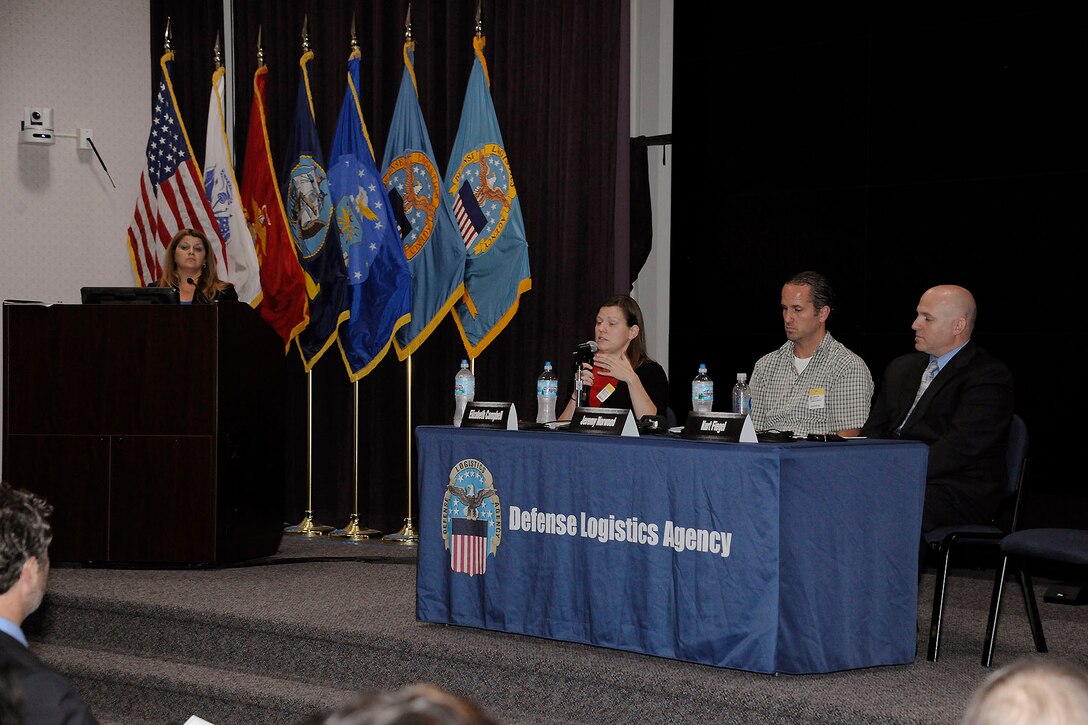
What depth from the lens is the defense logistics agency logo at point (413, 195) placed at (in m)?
6.60

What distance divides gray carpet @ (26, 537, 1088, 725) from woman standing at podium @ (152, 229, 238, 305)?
1.33 m

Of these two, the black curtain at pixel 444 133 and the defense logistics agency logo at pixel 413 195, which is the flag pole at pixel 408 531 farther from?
the defense logistics agency logo at pixel 413 195

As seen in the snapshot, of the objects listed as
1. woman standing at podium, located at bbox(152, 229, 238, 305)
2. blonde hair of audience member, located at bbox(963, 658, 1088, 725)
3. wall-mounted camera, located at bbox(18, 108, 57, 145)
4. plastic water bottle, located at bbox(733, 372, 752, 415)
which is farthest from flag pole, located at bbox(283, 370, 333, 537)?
blonde hair of audience member, located at bbox(963, 658, 1088, 725)

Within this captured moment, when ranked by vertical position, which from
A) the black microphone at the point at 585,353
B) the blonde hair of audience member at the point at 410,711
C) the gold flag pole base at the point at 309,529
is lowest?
the gold flag pole base at the point at 309,529

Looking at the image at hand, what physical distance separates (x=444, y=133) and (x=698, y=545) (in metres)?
3.96

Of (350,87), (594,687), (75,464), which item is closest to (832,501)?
(594,687)

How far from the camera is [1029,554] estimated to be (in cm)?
362

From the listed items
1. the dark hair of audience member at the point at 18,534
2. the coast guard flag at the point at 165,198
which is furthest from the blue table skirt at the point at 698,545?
the coast guard flag at the point at 165,198

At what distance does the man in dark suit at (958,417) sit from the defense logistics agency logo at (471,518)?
1.46 meters

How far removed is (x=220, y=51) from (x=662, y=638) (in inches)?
206

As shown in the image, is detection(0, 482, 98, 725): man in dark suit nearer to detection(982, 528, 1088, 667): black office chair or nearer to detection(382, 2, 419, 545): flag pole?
detection(982, 528, 1088, 667): black office chair

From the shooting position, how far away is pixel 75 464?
18.7ft

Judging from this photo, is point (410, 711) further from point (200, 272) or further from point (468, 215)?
point (468, 215)

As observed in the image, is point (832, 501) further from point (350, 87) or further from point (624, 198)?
point (350, 87)
